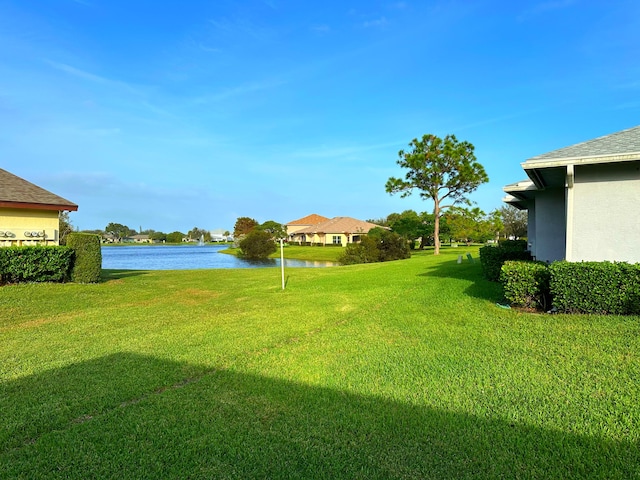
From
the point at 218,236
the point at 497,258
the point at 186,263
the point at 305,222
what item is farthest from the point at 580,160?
the point at 218,236

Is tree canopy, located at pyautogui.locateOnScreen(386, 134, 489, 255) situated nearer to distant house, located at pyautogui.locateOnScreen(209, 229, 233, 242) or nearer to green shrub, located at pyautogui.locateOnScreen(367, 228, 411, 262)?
green shrub, located at pyautogui.locateOnScreen(367, 228, 411, 262)

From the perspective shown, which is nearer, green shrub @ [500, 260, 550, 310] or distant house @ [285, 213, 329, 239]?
green shrub @ [500, 260, 550, 310]

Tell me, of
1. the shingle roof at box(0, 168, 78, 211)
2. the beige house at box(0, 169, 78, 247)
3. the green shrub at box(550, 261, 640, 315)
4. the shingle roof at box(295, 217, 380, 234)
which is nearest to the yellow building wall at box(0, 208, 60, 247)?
the beige house at box(0, 169, 78, 247)

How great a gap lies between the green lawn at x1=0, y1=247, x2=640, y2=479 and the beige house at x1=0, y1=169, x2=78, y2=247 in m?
5.52

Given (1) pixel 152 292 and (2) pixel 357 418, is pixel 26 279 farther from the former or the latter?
(2) pixel 357 418

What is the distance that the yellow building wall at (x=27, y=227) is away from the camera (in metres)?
11.6

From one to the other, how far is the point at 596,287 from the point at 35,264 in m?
14.1

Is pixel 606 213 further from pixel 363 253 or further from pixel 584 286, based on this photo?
pixel 363 253

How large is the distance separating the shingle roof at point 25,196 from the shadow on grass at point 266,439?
10001mm

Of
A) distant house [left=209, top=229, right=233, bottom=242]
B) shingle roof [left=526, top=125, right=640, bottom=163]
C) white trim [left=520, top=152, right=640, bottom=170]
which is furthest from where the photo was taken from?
distant house [left=209, top=229, right=233, bottom=242]

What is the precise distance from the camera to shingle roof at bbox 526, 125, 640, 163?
21.2ft

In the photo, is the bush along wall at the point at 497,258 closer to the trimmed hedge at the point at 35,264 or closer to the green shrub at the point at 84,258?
the green shrub at the point at 84,258

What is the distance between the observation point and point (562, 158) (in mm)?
6770

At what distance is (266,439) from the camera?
305 centimetres
